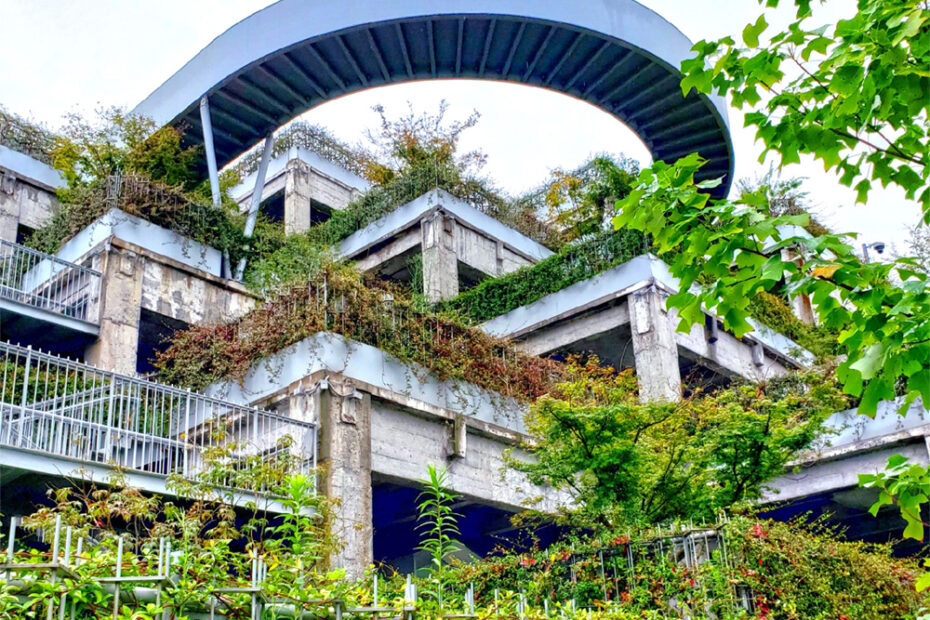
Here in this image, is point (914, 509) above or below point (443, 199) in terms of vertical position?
below

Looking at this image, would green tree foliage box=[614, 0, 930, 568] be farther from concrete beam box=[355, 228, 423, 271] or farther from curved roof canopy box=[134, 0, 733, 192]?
concrete beam box=[355, 228, 423, 271]

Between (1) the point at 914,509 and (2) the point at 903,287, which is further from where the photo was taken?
(1) the point at 914,509

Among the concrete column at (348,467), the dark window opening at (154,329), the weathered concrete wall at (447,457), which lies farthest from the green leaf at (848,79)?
the dark window opening at (154,329)

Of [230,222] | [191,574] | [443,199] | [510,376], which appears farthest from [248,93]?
[191,574]

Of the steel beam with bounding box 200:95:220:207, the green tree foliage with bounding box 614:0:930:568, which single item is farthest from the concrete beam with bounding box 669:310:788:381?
the green tree foliage with bounding box 614:0:930:568

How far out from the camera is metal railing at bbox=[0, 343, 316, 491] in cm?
1125

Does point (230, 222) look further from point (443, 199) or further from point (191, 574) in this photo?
point (191, 574)

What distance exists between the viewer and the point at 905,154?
5.50m

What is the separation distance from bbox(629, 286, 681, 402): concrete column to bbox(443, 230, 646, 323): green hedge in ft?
3.47

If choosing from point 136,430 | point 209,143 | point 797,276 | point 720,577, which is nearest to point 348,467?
point 136,430

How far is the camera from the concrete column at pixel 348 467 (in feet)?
41.6

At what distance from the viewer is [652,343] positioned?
61.7ft

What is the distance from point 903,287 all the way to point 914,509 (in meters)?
1.26

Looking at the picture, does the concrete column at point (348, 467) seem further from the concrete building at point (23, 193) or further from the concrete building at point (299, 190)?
the concrete building at point (299, 190)
